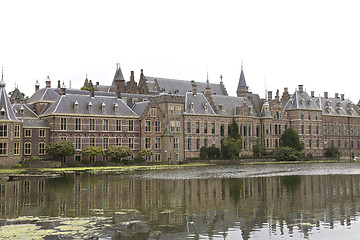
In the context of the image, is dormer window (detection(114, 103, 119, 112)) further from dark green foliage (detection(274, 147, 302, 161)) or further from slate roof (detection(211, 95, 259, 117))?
dark green foliage (detection(274, 147, 302, 161))

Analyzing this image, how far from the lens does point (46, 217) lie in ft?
79.5

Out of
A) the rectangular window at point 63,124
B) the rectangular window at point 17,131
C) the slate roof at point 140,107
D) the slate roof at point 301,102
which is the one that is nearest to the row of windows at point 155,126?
the slate roof at point 140,107

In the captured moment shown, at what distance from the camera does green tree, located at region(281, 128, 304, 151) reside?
10109cm

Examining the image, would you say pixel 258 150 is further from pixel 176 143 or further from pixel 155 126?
pixel 155 126

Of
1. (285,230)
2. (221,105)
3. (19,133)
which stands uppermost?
(221,105)

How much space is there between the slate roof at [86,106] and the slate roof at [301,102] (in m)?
40.7

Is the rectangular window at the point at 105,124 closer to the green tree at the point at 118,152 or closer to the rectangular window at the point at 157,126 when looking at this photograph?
the green tree at the point at 118,152

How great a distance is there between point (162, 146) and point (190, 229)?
62.4 m

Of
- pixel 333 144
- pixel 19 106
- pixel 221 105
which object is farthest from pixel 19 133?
pixel 333 144

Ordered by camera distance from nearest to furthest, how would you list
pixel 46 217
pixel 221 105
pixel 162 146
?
pixel 46 217 → pixel 162 146 → pixel 221 105

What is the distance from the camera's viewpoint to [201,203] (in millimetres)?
28797

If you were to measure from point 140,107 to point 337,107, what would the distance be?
54.1m

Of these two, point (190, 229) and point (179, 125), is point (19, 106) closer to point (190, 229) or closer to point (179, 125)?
point (179, 125)

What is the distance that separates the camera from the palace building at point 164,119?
239ft
